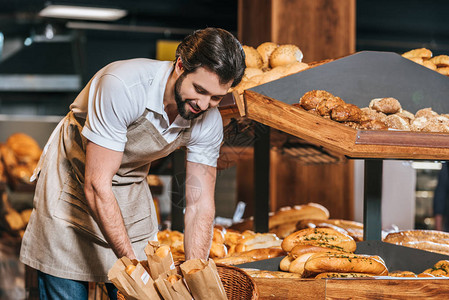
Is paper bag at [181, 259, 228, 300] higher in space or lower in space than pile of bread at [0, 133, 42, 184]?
higher

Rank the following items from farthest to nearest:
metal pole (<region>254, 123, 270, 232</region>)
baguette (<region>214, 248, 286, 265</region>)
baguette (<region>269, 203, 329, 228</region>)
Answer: baguette (<region>269, 203, 329, 228</region>)
metal pole (<region>254, 123, 270, 232</region>)
baguette (<region>214, 248, 286, 265</region>)

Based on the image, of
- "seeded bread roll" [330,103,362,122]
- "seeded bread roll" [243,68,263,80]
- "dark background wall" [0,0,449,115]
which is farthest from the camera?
"dark background wall" [0,0,449,115]

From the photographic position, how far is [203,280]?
4.54 feet

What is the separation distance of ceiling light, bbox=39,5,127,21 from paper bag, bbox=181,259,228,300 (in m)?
5.95

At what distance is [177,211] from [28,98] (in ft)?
19.4

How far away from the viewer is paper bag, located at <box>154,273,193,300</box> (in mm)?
1406

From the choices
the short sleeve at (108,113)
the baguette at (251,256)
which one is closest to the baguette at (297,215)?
the baguette at (251,256)

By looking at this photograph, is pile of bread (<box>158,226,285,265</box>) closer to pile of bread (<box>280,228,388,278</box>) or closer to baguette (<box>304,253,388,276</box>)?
pile of bread (<box>280,228,388,278</box>)

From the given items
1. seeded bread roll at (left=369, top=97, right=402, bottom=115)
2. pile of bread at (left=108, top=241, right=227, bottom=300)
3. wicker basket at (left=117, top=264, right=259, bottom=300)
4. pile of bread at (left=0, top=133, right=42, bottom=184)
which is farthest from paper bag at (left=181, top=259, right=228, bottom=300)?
pile of bread at (left=0, top=133, right=42, bottom=184)

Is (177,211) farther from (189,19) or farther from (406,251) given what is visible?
(189,19)

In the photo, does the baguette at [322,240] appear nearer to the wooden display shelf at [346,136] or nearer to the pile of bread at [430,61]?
the wooden display shelf at [346,136]

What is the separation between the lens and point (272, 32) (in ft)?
14.5

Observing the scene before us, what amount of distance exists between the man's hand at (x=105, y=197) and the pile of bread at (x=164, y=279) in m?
0.15

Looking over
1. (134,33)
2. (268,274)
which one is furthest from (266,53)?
(134,33)
